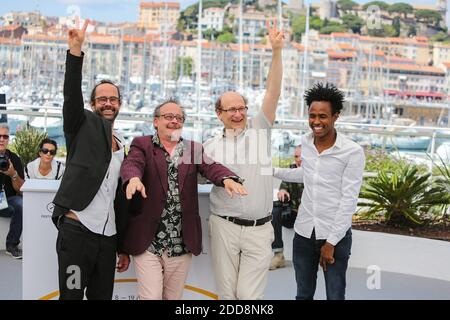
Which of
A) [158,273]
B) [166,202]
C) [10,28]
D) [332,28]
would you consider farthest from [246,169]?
[332,28]

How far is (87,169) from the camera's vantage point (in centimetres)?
362

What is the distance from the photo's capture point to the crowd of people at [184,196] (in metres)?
3.62

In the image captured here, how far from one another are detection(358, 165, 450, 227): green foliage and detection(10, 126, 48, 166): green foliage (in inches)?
141

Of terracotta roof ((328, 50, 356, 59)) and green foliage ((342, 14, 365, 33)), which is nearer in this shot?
terracotta roof ((328, 50, 356, 59))

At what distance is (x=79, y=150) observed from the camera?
12.0 ft

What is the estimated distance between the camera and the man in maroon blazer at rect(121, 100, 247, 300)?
3.73 meters

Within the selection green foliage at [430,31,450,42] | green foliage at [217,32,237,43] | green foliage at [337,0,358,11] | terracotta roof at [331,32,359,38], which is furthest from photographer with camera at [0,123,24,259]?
green foliage at [337,0,358,11]

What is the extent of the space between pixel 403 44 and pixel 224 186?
8569 centimetres

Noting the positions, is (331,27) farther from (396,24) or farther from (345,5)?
(396,24)

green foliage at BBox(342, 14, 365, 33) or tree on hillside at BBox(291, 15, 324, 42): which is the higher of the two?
green foliage at BBox(342, 14, 365, 33)

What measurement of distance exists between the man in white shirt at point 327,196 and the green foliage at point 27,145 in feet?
15.9

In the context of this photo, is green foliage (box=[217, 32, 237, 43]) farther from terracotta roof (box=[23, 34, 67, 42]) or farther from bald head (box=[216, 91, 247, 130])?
bald head (box=[216, 91, 247, 130])

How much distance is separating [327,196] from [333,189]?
0.16 ft
